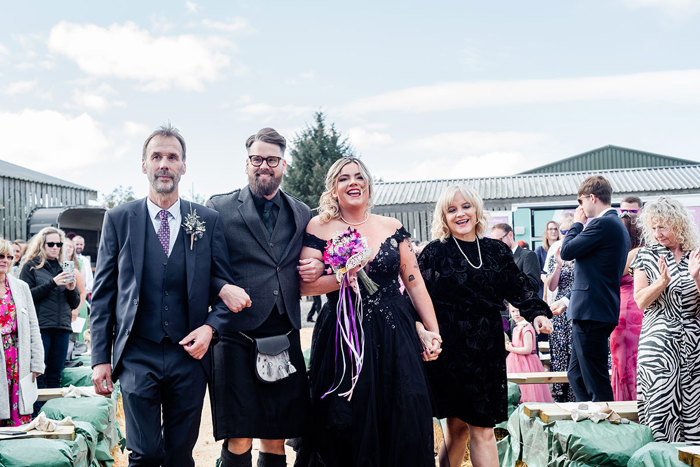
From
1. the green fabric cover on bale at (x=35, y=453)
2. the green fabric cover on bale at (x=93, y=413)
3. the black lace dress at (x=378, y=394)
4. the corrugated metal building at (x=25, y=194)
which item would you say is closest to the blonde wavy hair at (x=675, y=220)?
the black lace dress at (x=378, y=394)

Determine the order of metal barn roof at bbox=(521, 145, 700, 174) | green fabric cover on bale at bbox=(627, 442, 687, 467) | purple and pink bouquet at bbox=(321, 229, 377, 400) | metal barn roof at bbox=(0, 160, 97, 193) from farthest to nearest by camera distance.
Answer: metal barn roof at bbox=(521, 145, 700, 174), metal barn roof at bbox=(0, 160, 97, 193), purple and pink bouquet at bbox=(321, 229, 377, 400), green fabric cover on bale at bbox=(627, 442, 687, 467)

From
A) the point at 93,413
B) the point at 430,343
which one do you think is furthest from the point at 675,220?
the point at 93,413

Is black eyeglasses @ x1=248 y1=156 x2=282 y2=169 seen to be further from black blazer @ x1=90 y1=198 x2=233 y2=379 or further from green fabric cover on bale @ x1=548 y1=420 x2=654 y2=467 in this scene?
green fabric cover on bale @ x1=548 y1=420 x2=654 y2=467

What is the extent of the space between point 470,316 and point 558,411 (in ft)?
3.44

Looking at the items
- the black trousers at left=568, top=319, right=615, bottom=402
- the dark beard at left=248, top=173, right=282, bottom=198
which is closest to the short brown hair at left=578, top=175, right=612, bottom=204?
the black trousers at left=568, top=319, right=615, bottom=402

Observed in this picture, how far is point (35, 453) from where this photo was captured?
3600 mm

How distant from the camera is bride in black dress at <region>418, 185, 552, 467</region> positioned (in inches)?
149

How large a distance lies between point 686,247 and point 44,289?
5.91 meters

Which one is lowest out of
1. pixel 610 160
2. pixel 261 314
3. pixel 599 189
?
pixel 261 314

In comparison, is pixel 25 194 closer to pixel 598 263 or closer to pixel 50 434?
pixel 50 434

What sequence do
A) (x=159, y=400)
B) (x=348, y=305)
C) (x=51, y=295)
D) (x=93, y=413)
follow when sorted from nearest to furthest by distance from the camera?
(x=159, y=400)
(x=348, y=305)
(x=93, y=413)
(x=51, y=295)

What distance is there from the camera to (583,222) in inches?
212

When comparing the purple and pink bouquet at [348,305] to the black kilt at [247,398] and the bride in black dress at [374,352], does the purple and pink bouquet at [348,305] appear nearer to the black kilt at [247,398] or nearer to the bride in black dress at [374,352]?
the bride in black dress at [374,352]

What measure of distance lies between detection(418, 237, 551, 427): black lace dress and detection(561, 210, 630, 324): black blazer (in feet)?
3.69
